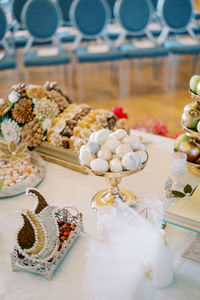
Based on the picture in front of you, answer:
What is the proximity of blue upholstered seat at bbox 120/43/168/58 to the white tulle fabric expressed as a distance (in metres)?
3.46

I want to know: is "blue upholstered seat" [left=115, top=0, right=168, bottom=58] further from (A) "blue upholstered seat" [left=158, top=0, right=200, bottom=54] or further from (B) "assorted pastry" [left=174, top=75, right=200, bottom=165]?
(B) "assorted pastry" [left=174, top=75, right=200, bottom=165]

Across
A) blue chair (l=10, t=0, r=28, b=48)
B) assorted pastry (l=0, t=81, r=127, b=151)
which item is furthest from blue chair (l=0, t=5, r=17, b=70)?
assorted pastry (l=0, t=81, r=127, b=151)

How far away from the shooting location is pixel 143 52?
430cm

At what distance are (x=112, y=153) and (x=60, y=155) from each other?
0.50m

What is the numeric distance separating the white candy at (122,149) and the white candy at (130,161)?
31 mm

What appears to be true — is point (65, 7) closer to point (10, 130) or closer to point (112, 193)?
point (10, 130)

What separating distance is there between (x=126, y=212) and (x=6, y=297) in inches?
17.0

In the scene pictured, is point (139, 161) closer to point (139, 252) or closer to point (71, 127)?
point (139, 252)

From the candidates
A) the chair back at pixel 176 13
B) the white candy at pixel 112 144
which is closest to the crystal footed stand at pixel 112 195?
the white candy at pixel 112 144

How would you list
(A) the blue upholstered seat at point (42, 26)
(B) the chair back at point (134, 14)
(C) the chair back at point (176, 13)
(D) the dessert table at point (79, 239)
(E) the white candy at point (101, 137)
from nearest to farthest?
(D) the dessert table at point (79, 239) < (E) the white candy at point (101, 137) < (A) the blue upholstered seat at point (42, 26) < (B) the chair back at point (134, 14) < (C) the chair back at point (176, 13)

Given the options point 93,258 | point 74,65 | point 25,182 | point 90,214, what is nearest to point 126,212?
point 93,258

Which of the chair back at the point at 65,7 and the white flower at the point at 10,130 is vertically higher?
the chair back at the point at 65,7

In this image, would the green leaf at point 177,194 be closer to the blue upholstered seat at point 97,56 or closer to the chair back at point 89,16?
the blue upholstered seat at point 97,56

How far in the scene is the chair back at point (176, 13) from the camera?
14.7 feet
